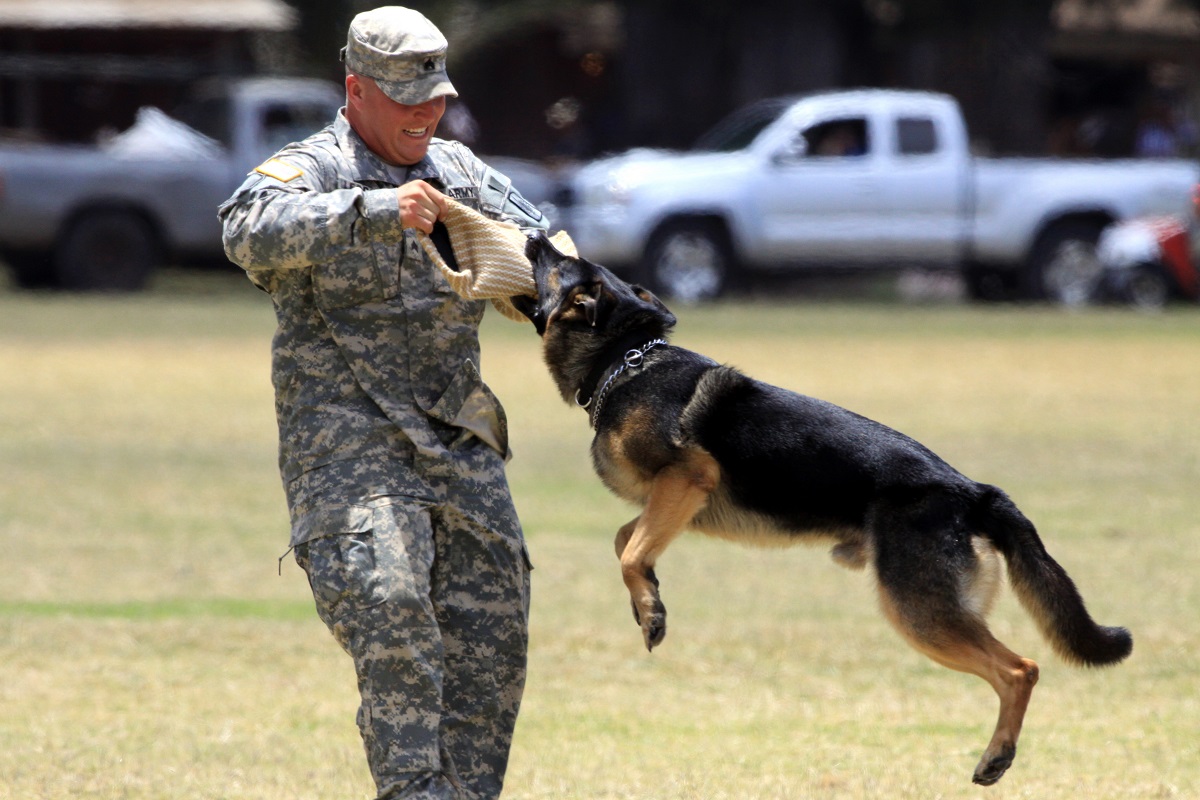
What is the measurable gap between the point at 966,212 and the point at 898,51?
7611 mm

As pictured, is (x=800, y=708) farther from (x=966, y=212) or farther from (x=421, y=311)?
(x=966, y=212)

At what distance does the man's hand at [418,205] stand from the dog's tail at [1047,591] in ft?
5.31

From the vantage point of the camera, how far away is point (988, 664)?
14.5 feet

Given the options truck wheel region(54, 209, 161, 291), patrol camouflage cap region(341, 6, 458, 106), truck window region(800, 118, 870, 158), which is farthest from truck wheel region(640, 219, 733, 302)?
patrol camouflage cap region(341, 6, 458, 106)

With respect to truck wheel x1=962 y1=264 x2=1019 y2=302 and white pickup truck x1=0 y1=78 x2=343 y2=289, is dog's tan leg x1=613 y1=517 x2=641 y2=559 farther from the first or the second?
truck wheel x1=962 y1=264 x2=1019 y2=302

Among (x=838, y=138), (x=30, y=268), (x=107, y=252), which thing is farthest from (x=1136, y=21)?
(x=30, y=268)

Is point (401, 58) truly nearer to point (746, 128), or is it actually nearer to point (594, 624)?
point (594, 624)

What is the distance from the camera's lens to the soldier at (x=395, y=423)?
13.0 feet

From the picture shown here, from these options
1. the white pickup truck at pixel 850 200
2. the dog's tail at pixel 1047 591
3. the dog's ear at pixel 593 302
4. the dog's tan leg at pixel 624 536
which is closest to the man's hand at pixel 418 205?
the dog's ear at pixel 593 302

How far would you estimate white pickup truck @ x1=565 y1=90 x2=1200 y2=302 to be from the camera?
19312 mm

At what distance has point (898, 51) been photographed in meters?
27.3

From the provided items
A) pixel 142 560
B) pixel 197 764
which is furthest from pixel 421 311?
pixel 142 560

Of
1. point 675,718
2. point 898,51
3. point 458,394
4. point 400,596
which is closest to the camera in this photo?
point 400,596

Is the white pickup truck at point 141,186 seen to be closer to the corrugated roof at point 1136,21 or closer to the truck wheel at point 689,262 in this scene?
the truck wheel at point 689,262
